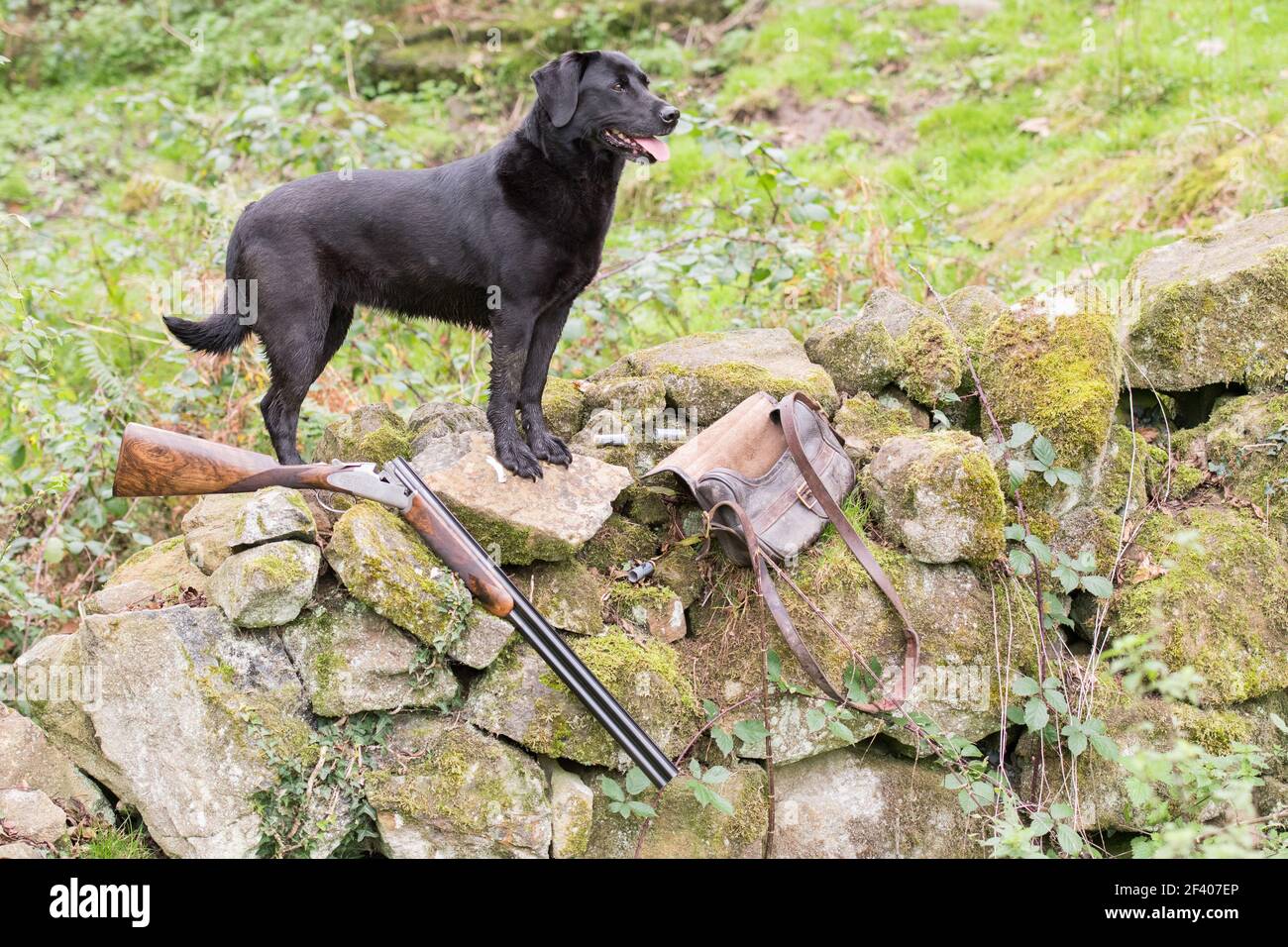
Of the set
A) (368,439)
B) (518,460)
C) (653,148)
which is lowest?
(518,460)

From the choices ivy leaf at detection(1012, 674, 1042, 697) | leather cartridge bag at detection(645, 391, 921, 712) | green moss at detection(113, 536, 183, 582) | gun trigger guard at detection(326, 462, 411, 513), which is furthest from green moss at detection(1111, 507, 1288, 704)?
green moss at detection(113, 536, 183, 582)

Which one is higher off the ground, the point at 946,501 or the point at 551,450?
the point at 551,450

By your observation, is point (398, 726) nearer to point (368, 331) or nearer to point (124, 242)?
point (368, 331)

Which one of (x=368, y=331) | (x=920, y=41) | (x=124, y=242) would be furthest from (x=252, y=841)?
(x=920, y=41)

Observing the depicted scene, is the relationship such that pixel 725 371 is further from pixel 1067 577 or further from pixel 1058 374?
pixel 1067 577

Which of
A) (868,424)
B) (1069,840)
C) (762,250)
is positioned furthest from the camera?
(762,250)

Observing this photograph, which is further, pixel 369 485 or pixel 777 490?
pixel 777 490

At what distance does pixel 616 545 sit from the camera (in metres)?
4.40

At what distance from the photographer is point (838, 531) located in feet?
14.0

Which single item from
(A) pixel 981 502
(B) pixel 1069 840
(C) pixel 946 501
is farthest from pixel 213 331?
(B) pixel 1069 840

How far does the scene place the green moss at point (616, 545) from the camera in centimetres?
438

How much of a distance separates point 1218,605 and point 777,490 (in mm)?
1738

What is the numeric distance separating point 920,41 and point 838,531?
24.9 ft

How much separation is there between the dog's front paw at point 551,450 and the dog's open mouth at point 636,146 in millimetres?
1121
